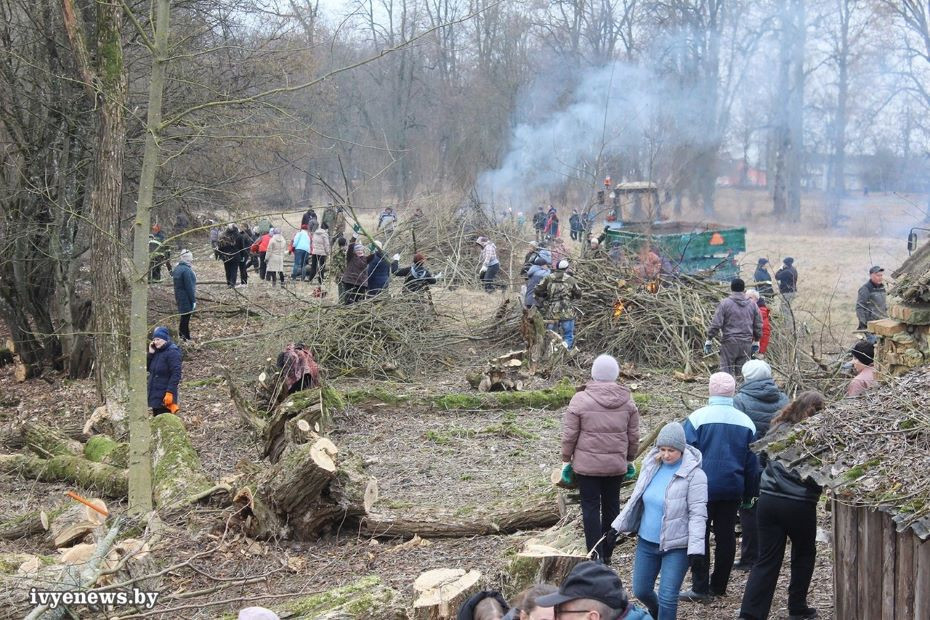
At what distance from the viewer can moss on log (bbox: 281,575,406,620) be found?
211 inches

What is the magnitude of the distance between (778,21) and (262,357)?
24.5 m

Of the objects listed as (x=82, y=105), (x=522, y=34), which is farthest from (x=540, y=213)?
(x=82, y=105)

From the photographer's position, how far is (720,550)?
6113 millimetres

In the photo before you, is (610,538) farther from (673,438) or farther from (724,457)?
(673,438)

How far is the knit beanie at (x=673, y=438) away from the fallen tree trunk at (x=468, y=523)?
2.05 m

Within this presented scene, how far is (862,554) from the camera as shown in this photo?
489cm

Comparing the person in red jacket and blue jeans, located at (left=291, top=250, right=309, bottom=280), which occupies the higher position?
blue jeans, located at (left=291, top=250, right=309, bottom=280)

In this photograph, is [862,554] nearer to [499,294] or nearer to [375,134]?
[499,294]

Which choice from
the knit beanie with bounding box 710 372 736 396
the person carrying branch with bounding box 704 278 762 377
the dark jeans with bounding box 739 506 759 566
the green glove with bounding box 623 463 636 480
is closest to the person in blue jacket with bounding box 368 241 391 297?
the person carrying branch with bounding box 704 278 762 377

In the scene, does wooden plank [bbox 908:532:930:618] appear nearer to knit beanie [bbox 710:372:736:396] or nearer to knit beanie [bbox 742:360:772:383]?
knit beanie [bbox 710:372:736:396]

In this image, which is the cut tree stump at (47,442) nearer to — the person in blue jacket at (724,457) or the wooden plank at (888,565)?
the person in blue jacket at (724,457)

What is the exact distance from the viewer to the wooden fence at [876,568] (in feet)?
14.5

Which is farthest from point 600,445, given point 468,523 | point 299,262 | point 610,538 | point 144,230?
point 299,262

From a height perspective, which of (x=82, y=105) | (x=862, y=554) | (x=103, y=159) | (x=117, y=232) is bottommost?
(x=862, y=554)
